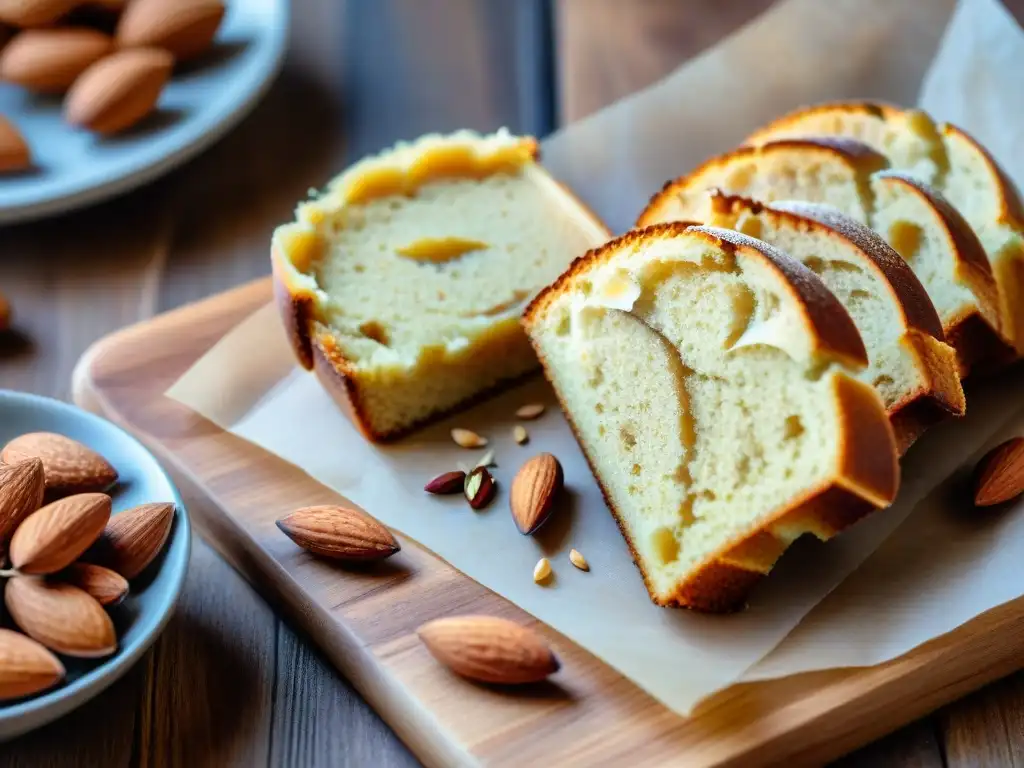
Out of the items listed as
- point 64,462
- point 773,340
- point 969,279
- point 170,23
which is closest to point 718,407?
point 773,340

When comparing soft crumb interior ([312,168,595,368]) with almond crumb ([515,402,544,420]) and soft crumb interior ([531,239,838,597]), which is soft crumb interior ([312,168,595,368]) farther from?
soft crumb interior ([531,239,838,597])

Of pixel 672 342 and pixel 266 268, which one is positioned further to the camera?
pixel 266 268

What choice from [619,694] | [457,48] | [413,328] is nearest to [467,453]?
[413,328]

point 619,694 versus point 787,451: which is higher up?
point 787,451

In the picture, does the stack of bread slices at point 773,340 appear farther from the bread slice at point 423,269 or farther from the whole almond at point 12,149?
the whole almond at point 12,149

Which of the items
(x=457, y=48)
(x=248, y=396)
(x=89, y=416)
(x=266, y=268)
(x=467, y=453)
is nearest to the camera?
(x=89, y=416)

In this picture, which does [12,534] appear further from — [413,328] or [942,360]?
[942,360]

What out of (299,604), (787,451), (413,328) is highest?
(787,451)
